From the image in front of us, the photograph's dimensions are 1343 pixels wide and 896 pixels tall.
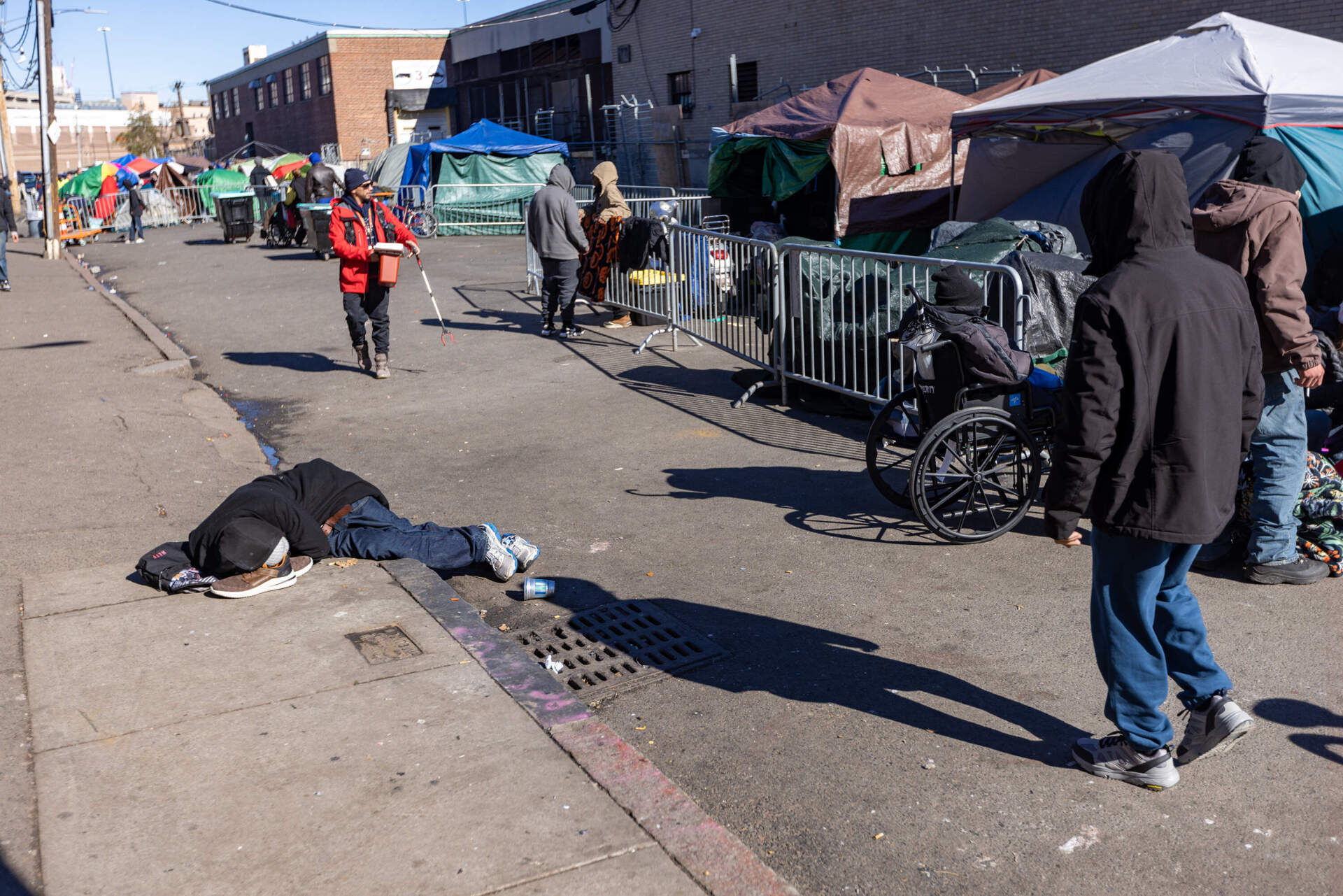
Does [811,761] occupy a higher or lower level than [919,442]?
lower

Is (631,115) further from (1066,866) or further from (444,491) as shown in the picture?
(1066,866)

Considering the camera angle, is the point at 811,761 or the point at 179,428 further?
the point at 179,428

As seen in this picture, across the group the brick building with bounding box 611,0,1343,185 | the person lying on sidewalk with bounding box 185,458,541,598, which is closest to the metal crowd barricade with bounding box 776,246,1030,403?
the person lying on sidewalk with bounding box 185,458,541,598

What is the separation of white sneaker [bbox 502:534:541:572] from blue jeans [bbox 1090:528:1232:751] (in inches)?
120

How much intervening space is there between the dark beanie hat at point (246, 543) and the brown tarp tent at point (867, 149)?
12309mm

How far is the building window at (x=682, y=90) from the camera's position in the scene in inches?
1222

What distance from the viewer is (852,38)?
79.6ft

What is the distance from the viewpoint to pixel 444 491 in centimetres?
723

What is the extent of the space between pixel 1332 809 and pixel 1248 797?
24 cm

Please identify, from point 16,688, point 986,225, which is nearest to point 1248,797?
point 16,688

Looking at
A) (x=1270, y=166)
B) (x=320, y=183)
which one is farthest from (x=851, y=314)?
(x=320, y=183)

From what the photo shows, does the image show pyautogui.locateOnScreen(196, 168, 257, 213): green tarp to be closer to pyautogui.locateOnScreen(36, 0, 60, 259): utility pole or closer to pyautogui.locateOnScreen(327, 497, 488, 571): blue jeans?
pyautogui.locateOnScreen(36, 0, 60, 259): utility pole

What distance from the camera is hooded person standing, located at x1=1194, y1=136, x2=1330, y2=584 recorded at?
492cm

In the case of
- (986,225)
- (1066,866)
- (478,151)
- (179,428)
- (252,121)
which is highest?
(252,121)
